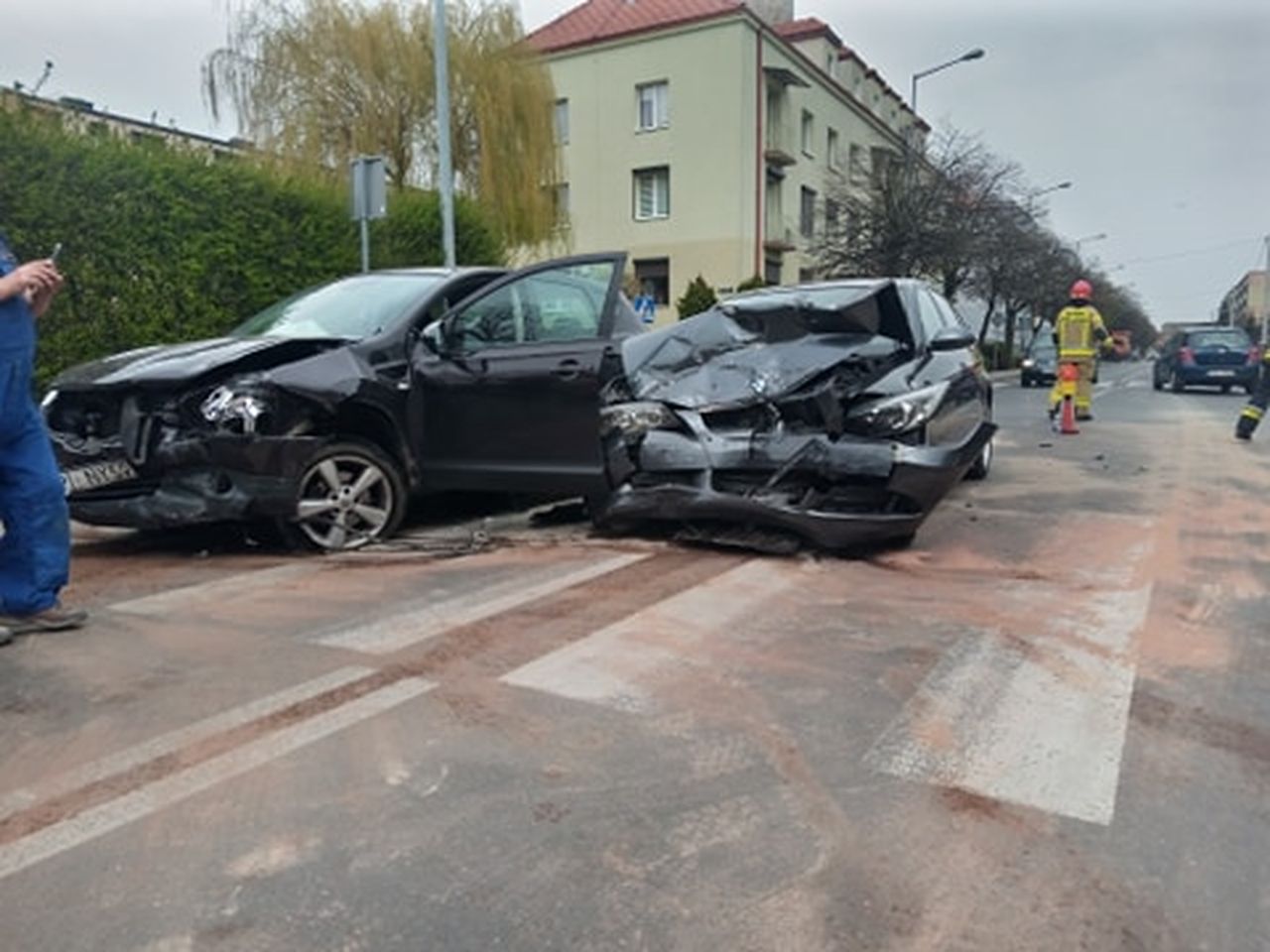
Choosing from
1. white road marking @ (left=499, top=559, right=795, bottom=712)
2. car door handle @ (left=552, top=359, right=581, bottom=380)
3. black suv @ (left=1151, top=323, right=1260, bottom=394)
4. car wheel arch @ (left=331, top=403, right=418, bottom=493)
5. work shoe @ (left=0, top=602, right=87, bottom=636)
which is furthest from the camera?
black suv @ (left=1151, top=323, right=1260, bottom=394)

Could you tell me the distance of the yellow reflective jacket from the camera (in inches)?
520

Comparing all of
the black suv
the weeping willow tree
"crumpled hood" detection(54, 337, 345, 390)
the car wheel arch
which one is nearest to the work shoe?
"crumpled hood" detection(54, 337, 345, 390)

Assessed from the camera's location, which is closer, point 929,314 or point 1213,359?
point 929,314

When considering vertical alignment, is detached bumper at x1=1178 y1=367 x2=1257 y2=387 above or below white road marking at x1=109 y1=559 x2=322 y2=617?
above

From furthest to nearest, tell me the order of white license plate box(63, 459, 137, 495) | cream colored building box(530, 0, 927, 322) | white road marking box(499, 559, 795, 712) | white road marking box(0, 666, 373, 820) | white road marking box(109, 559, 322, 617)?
cream colored building box(530, 0, 927, 322)
white license plate box(63, 459, 137, 495)
white road marking box(109, 559, 322, 617)
white road marking box(499, 559, 795, 712)
white road marking box(0, 666, 373, 820)

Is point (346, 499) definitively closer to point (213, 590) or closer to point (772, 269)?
point (213, 590)

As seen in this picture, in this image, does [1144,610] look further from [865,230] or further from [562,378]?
[865,230]

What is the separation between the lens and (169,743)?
315 centimetres

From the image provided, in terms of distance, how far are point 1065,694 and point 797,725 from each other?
106 centimetres

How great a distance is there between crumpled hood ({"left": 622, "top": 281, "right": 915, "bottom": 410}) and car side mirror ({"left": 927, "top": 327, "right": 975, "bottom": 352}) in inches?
9.9

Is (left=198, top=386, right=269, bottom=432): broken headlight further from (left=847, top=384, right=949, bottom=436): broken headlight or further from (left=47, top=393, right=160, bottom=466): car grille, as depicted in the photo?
(left=847, top=384, right=949, bottom=436): broken headlight

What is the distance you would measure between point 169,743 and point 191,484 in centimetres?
254

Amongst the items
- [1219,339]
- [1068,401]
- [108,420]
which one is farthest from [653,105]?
[108,420]

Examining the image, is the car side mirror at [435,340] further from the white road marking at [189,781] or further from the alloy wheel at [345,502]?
the white road marking at [189,781]
